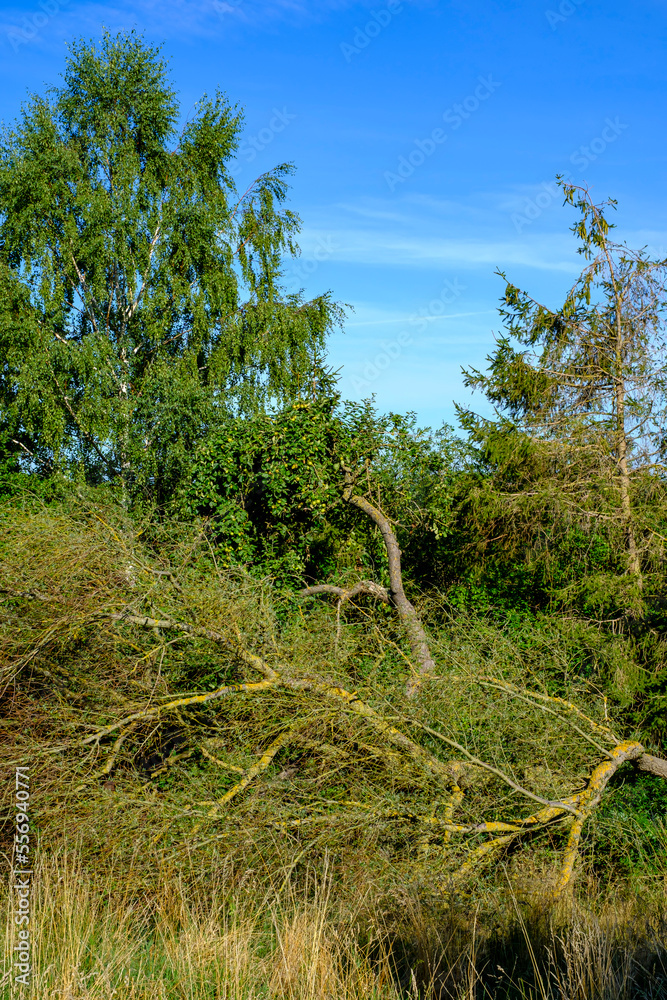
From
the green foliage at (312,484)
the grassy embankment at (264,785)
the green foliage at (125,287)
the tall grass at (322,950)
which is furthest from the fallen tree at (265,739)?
the green foliage at (125,287)

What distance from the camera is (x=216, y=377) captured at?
611 inches

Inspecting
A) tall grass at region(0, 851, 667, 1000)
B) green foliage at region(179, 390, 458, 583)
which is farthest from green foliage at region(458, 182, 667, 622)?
tall grass at region(0, 851, 667, 1000)

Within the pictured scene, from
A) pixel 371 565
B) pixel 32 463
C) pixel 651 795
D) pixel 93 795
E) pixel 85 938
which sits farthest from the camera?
pixel 32 463

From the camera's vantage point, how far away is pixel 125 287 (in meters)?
16.0

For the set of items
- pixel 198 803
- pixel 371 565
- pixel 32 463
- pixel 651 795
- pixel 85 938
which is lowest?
pixel 651 795

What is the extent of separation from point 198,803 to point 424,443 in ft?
18.7

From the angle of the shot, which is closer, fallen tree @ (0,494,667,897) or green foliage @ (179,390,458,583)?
fallen tree @ (0,494,667,897)

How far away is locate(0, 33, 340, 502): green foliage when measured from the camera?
13.8 m

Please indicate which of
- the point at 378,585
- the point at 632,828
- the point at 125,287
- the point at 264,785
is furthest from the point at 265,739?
the point at 125,287

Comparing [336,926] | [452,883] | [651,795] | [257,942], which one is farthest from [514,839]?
[651,795]

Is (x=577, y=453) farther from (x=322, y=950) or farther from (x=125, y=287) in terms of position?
(x=125, y=287)

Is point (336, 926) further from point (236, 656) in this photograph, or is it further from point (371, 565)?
point (371, 565)

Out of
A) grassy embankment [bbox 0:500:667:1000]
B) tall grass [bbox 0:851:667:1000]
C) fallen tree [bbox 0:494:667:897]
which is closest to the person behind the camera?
tall grass [bbox 0:851:667:1000]

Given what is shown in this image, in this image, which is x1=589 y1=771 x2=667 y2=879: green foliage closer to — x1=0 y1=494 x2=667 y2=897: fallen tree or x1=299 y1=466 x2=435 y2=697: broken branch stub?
x1=0 y1=494 x2=667 y2=897: fallen tree
